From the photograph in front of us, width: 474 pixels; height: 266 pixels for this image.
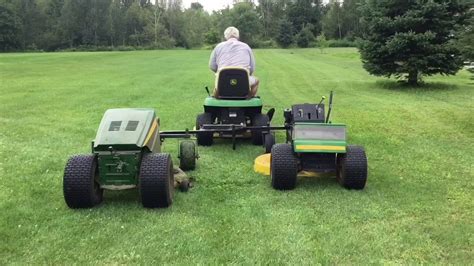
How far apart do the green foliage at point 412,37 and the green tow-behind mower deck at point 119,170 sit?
12827 mm

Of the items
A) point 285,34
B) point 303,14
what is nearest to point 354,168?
point 285,34

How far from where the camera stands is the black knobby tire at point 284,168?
5824 millimetres

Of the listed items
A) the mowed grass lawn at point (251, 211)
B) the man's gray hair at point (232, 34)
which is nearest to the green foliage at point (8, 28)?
the mowed grass lawn at point (251, 211)

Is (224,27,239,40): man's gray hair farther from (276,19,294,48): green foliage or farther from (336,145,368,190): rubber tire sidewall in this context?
(276,19,294,48): green foliage

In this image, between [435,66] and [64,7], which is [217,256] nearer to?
[435,66]

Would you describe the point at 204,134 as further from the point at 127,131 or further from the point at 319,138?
the point at 127,131

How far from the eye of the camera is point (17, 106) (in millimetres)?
13453

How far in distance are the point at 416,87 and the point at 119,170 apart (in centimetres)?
1439

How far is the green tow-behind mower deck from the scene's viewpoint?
5148mm

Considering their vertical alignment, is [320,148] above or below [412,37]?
below

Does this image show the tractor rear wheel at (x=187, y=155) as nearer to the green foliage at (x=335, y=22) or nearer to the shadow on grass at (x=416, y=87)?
the shadow on grass at (x=416, y=87)

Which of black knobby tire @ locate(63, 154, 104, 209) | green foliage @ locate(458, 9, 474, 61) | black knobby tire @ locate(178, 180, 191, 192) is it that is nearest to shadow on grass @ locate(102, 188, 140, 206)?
black knobby tire @ locate(63, 154, 104, 209)

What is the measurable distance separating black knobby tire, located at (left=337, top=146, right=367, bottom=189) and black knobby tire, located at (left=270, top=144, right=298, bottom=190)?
56 cm

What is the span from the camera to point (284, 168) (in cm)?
582
